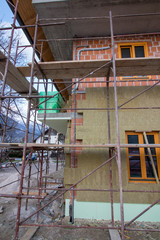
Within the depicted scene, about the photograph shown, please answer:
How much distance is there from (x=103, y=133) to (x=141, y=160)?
1809mm

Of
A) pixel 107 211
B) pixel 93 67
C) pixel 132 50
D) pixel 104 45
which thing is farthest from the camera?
pixel 104 45

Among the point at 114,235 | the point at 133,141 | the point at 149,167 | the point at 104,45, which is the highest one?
the point at 104,45

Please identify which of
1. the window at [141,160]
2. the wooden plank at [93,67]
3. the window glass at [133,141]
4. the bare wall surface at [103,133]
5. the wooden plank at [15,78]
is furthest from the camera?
the window glass at [133,141]

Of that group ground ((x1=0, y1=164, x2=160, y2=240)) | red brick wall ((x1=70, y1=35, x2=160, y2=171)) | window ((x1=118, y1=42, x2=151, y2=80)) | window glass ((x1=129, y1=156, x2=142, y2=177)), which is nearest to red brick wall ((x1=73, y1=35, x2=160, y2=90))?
red brick wall ((x1=70, y1=35, x2=160, y2=171))

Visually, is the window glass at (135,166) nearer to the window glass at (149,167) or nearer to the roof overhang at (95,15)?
the window glass at (149,167)

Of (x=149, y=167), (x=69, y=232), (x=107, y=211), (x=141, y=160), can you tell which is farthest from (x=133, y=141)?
(x=69, y=232)

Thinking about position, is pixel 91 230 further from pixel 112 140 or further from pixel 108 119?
pixel 108 119

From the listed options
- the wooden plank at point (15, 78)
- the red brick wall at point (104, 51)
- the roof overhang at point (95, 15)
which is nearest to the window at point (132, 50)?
the red brick wall at point (104, 51)

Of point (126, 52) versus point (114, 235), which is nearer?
point (114, 235)

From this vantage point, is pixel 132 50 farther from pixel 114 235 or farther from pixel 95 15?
pixel 114 235

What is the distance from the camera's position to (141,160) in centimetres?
531

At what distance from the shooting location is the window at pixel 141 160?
17.0 feet

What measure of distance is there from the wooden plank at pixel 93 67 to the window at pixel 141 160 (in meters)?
2.50

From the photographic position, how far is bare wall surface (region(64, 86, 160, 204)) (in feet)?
16.3
